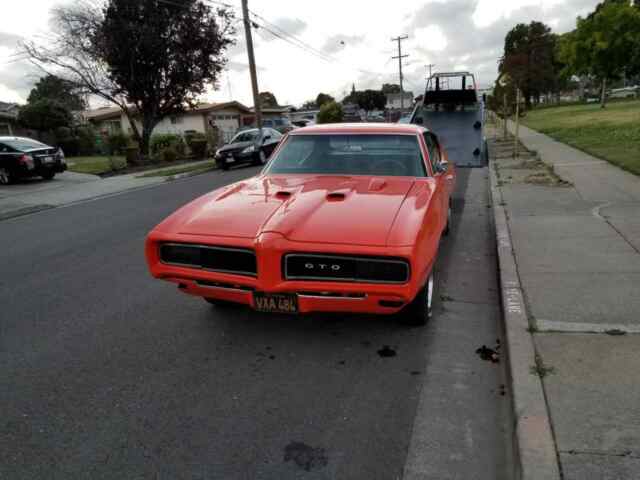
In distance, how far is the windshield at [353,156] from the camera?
485cm

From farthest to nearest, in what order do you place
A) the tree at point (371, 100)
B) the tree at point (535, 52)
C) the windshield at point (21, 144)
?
the tree at point (371, 100), the tree at point (535, 52), the windshield at point (21, 144)

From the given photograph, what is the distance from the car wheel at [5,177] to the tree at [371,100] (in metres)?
83.8

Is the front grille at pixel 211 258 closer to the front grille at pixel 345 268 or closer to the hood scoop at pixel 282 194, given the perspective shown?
the front grille at pixel 345 268

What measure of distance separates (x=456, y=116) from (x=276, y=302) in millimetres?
11416

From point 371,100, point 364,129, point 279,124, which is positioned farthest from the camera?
point 371,100

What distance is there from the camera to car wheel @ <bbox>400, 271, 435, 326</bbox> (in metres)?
4.04

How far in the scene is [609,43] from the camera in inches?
1934

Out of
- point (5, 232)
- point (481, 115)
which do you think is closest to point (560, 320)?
point (5, 232)

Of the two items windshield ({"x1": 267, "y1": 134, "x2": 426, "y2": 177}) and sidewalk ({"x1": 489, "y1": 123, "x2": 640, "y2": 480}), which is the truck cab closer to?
sidewalk ({"x1": 489, "y1": 123, "x2": 640, "y2": 480})

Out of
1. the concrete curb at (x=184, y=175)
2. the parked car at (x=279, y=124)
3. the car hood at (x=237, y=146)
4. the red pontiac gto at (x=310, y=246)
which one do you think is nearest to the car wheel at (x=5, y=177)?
the concrete curb at (x=184, y=175)

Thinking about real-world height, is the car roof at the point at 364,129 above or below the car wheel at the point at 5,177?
above

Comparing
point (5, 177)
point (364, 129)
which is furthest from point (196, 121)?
point (364, 129)

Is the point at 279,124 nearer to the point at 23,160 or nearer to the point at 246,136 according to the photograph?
the point at 246,136

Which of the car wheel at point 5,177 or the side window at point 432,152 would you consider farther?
the car wheel at point 5,177
